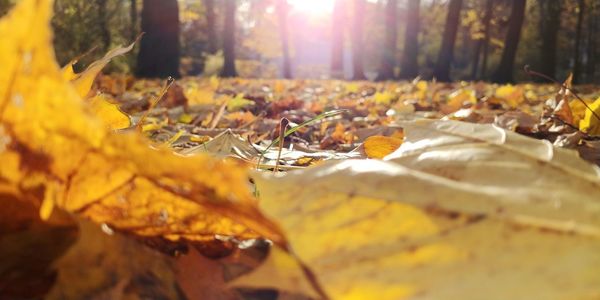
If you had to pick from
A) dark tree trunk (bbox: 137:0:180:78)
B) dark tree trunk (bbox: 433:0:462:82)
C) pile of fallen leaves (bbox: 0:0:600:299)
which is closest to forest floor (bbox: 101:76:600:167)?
pile of fallen leaves (bbox: 0:0:600:299)

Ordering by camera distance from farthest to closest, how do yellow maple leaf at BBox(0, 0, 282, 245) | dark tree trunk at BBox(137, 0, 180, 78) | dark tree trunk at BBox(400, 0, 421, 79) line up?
Result: 1. dark tree trunk at BBox(400, 0, 421, 79)
2. dark tree trunk at BBox(137, 0, 180, 78)
3. yellow maple leaf at BBox(0, 0, 282, 245)

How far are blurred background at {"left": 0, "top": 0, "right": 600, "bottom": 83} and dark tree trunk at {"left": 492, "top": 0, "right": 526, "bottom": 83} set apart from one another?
0.03 meters

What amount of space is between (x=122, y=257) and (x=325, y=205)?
0.21 meters

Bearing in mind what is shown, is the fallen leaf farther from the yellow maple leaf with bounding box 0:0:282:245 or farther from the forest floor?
the yellow maple leaf with bounding box 0:0:282:245

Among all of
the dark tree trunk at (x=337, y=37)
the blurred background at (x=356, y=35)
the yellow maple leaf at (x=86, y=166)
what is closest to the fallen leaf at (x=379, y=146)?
the yellow maple leaf at (x=86, y=166)

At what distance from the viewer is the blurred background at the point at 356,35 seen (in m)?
12.0

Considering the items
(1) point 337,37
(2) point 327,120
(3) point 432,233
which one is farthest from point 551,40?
(3) point 432,233

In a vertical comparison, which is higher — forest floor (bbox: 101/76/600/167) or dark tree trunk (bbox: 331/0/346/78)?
forest floor (bbox: 101/76/600/167)

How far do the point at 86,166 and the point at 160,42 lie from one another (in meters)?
12.3

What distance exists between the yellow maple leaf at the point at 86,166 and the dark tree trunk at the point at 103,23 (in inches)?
498

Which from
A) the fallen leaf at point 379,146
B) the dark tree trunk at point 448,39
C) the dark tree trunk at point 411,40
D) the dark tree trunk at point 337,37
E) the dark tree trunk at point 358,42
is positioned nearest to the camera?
the fallen leaf at point 379,146

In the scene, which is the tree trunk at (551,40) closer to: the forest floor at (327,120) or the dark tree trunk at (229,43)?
the dark tree trunk at (229,43)

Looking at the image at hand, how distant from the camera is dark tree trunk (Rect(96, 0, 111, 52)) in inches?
498

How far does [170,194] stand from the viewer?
0.56m
